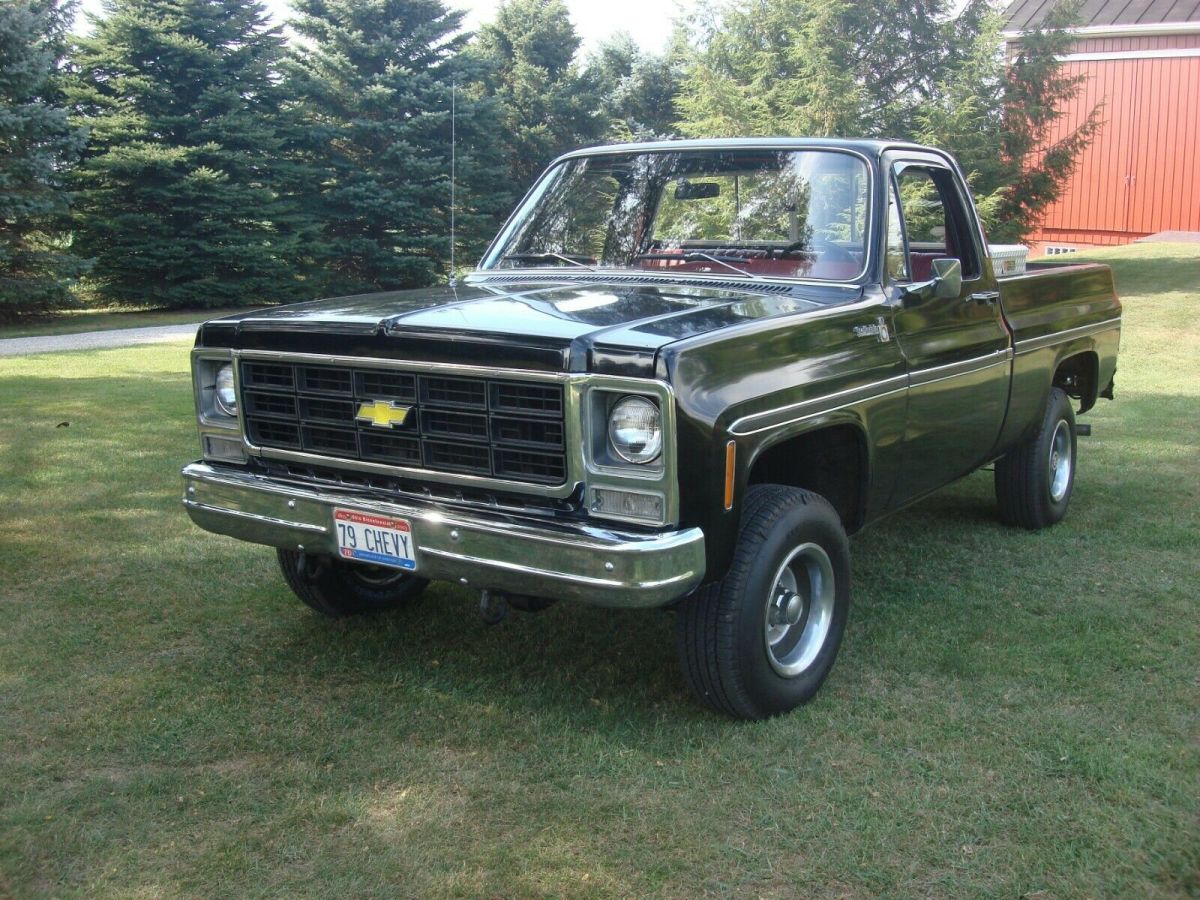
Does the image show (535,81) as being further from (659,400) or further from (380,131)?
(659,400)

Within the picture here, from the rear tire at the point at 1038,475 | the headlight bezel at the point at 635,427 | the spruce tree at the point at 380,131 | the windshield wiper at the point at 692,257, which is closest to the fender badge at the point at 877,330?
the windshield wiper at the point at 692,257

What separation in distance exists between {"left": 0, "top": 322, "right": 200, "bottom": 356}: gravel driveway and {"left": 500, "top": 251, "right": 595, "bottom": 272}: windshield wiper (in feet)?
37.5

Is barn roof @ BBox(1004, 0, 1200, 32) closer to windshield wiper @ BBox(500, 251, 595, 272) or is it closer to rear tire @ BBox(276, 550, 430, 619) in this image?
windshield wiper @ BBox(500, 251, 595, 272)

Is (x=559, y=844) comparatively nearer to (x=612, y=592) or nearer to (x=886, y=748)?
(x=612, y=592)

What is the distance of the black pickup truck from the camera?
10.8 ft

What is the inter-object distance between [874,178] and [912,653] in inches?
72.4

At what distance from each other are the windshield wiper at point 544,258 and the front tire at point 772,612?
1.57 meters

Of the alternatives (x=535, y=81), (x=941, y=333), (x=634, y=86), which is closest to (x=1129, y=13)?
(x=634, y=86)

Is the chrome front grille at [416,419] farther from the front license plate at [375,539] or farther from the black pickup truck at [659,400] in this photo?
the front license plate at [375,539]

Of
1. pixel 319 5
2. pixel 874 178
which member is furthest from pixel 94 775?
pixel 319 5

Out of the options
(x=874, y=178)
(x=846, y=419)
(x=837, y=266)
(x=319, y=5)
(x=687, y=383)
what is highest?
(x=319, y=5)

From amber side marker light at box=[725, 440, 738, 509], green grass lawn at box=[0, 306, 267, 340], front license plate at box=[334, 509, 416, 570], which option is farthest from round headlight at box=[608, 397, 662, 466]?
green grass lawn at box=[0, 306, 267, 340]

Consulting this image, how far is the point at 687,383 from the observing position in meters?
3.22

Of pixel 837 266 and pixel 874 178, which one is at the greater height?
pixel 874 178
